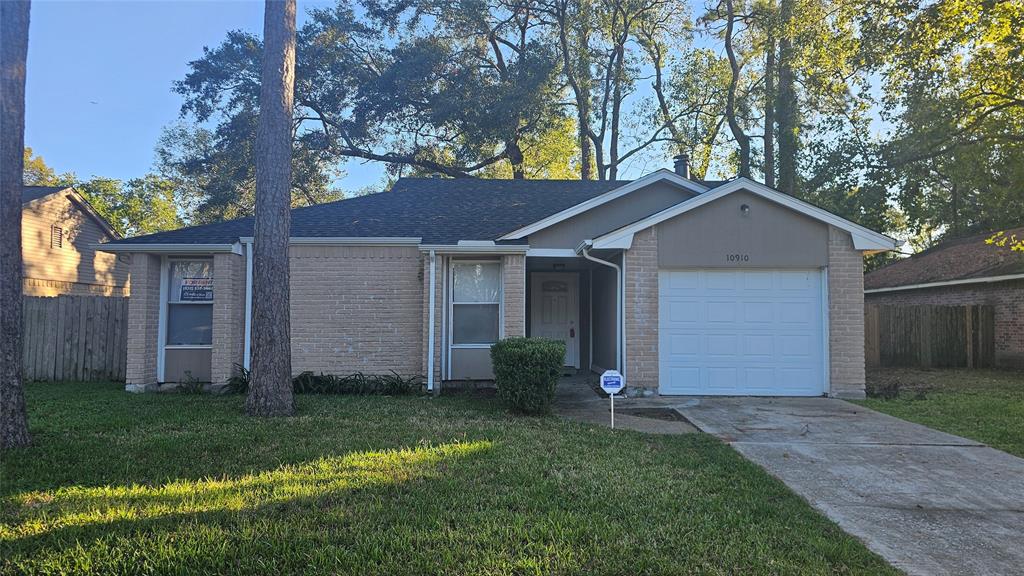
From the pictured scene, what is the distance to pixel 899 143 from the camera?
66.2 feet

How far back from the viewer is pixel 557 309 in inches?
525

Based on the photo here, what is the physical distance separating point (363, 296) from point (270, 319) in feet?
9.82

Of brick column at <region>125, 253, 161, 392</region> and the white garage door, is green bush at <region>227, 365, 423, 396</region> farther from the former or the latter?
the white garage door

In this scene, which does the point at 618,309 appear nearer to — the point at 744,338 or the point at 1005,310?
the point at 744,338

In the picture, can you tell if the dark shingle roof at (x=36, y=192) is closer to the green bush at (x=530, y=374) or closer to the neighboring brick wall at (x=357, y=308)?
the neighboring brick wall at (x=357, y=308)

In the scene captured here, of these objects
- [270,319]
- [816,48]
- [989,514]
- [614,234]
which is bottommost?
[989,514]

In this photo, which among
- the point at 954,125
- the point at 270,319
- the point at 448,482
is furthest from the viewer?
the point at 954,125

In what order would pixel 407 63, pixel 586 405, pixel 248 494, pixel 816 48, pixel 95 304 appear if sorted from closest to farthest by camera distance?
pixel 248 494 < pixel 586 405 < pixel 95 304 < pixel 816 48 < pixel 407 63

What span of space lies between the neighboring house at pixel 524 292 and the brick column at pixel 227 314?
0.03 metres

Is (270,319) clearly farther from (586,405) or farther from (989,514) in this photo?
(989,514)

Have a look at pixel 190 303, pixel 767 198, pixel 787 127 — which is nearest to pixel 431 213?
pixel 190 303

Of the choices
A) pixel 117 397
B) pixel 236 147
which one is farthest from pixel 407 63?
pixel 117 397

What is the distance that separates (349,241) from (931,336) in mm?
15709

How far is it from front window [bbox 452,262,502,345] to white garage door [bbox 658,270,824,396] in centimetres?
311
